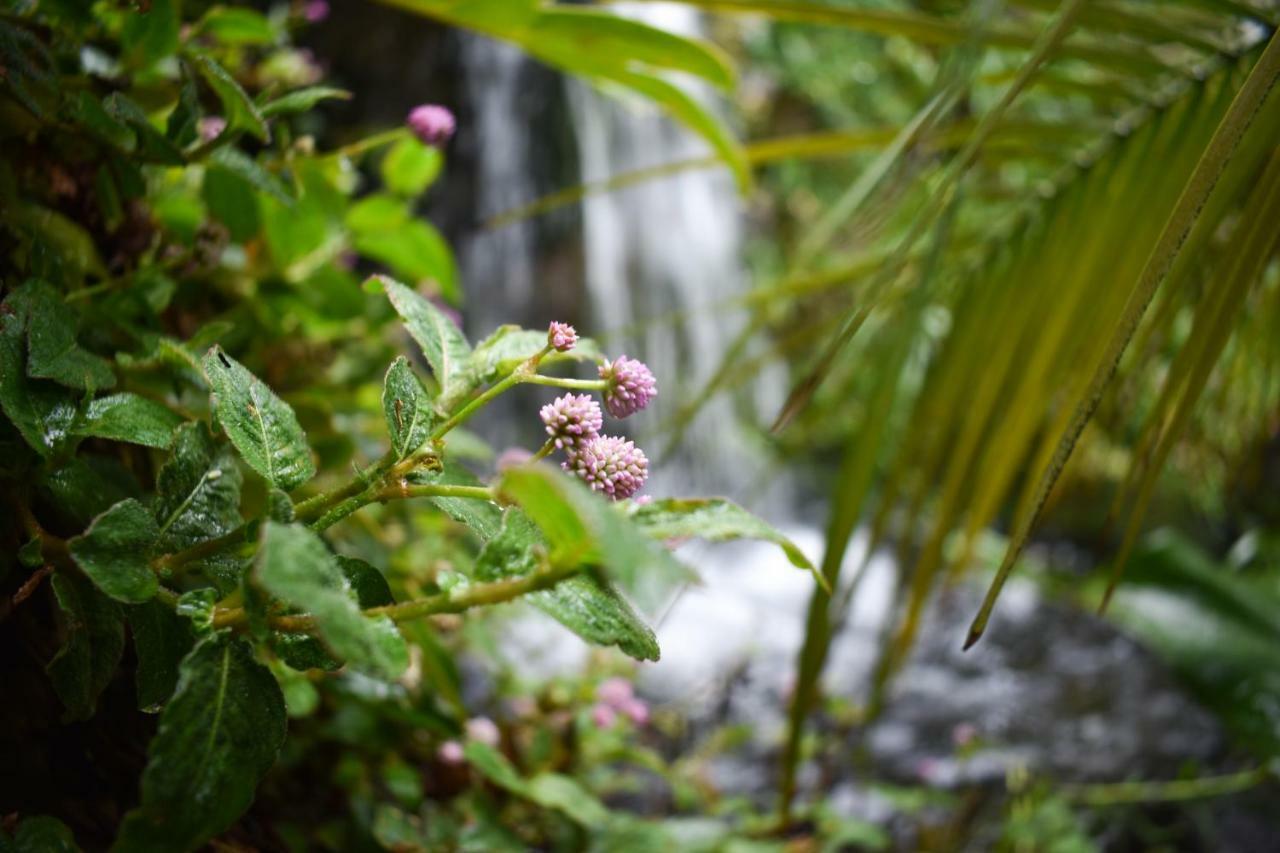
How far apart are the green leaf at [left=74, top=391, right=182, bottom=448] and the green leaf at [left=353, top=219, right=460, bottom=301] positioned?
0.39 m

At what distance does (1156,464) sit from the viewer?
1.50 feet

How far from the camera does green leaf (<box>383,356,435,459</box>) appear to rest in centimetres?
33

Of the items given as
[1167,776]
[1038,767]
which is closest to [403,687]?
[1038,767]

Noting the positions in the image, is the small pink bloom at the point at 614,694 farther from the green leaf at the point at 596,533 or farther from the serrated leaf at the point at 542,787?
the green leaf at the point at 596,533

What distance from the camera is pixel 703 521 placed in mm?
288

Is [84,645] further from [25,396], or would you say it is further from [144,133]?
[144,133]

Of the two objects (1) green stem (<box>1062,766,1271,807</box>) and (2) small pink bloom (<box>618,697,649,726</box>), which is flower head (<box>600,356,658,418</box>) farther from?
(1) green stem (<box>1062,766,1271,807</box>)

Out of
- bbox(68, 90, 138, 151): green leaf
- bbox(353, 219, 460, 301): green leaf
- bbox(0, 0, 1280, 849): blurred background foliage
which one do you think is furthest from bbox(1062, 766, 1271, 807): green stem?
bbox(68, 90, 138, 151): green leaf

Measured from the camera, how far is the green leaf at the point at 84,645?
327 mm

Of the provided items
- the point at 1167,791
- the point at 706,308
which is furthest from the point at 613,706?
the point at 1167,791

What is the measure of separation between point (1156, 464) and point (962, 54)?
0.31m

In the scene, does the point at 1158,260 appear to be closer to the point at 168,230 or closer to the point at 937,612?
the point at 168,230

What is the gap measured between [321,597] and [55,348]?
223 mm

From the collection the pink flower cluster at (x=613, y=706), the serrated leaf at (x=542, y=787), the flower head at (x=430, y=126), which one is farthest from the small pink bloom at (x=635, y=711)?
the flower head at (x=430, y=126)
